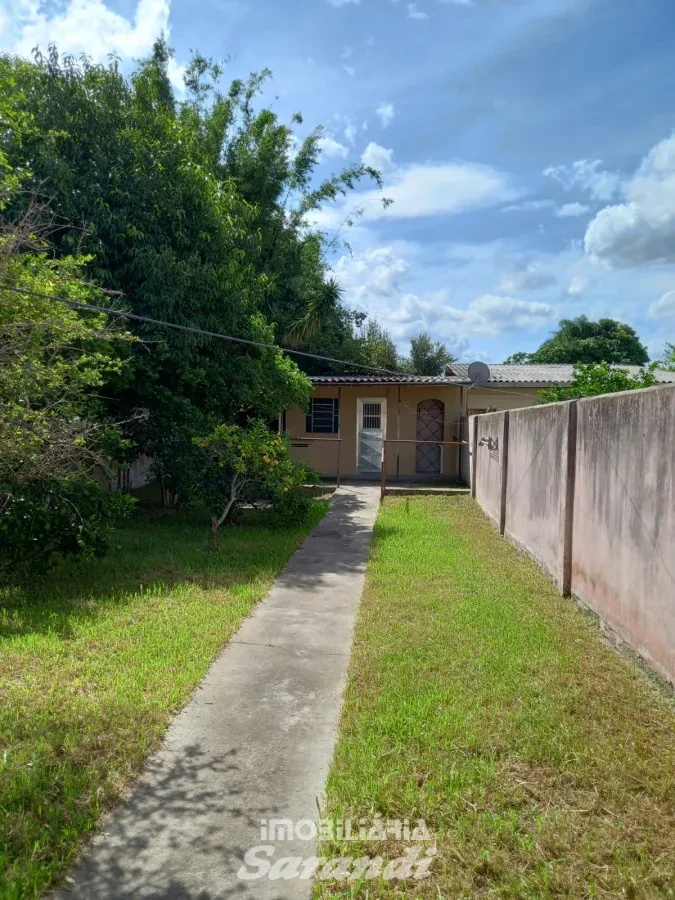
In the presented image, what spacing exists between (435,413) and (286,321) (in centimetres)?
535

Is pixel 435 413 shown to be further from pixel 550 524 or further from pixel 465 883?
pixel 465 883

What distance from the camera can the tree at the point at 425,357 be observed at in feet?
102

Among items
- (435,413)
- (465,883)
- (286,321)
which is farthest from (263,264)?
(465,883)

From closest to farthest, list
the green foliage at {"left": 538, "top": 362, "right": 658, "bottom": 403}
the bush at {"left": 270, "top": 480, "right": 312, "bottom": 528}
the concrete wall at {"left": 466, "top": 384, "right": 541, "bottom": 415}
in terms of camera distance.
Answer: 1. the bush at {"left": 270, "top": 480, "right": 312, "bottom": 528}
2. the green foliage at {"left": 538, "top": 362, "right": 658, "bottom": 403}
3. the concrete wall at {"left": 466, "top": 384, "right": 541, "bottom": 415}

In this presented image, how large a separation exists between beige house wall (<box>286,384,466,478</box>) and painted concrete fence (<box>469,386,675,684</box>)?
8.32m

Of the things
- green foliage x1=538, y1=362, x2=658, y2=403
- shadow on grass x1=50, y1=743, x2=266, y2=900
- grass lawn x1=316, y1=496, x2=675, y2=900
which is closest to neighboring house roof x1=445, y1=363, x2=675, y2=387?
green foliage x1=538, y1=362, x2=658, y2=403

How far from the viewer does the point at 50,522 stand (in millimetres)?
5680

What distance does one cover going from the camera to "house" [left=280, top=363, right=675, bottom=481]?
1596 centimetres

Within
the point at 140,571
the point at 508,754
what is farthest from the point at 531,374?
the point at 508,754

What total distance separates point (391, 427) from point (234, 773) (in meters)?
13.7

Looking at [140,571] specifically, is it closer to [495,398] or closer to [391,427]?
[391,427]

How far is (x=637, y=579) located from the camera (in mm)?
4105

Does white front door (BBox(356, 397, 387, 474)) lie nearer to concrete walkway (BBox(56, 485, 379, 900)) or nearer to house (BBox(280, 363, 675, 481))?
house (BBox(280, 363, 675, 481))

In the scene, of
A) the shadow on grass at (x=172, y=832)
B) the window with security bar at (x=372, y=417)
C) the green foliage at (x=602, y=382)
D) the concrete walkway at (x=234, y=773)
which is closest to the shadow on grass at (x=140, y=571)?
the concrete walkway at (x=234, y=773)
